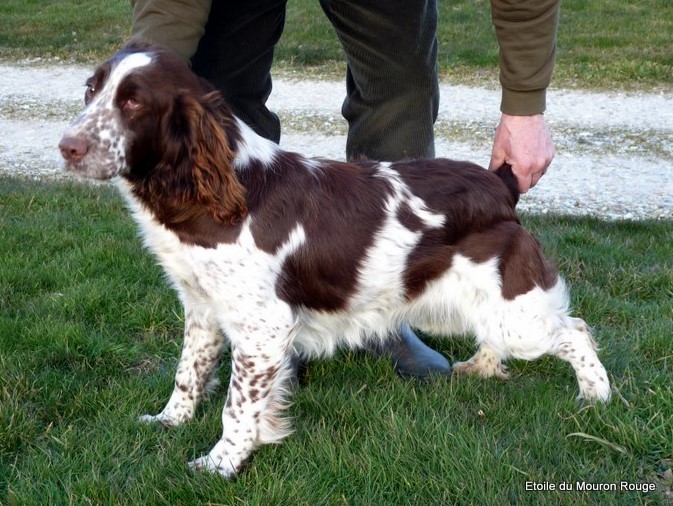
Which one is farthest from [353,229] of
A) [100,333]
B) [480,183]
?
[100,333]

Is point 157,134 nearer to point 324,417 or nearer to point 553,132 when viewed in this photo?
point 324,417

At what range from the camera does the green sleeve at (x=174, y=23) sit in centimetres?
327

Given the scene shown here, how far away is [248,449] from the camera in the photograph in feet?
9.95

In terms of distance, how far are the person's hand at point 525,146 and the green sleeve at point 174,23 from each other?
1367 millimetres

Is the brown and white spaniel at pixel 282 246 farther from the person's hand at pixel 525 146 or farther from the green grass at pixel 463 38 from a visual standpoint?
the green grass at pixel 463 38

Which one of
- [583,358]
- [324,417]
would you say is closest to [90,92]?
[324,417]

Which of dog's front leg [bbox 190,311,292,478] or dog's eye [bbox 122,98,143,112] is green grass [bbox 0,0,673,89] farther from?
dog's eye [bbox 122,98,143,112]

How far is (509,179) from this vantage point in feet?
11.6

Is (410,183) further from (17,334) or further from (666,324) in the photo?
(17,334)

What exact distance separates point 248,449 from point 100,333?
122 cm

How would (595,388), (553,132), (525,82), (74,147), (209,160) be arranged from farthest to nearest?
(553,132)
(525,82)
(595,388)
(209,160)
(74,147)

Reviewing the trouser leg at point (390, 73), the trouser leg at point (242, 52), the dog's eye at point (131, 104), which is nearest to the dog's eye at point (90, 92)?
the dog's eye at point (131, 104)

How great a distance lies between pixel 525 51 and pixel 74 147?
1.91 metres

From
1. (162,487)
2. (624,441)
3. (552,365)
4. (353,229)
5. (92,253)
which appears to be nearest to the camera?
(162,487)
